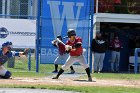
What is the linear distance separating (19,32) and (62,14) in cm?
222

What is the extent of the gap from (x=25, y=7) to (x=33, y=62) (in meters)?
5.38

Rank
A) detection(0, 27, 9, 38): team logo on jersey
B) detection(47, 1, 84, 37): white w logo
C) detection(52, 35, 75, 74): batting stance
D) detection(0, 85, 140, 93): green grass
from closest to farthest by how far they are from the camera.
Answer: detection(0, 85, 140, 93): green grass → detection(52, 35, 75, 74): batting stance → detection(47, 1, 84, 37): white w logo → detection(0, 27, 9, 38): team logo on jersey

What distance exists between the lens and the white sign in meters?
21.3

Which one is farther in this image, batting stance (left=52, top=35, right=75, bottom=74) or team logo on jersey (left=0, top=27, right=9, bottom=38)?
team logo on jersey (left=0, top=27, right=9, bottom=38)

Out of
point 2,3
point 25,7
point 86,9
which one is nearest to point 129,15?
point 86,9

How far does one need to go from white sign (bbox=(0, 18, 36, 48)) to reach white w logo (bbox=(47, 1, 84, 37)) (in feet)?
3.77

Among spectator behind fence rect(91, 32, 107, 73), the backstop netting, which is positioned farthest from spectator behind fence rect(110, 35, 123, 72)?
the backstop netting

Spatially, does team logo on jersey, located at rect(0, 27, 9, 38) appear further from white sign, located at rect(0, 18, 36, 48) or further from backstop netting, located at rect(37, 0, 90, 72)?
backstop netting, located at rect(37, 0, 90, 72)

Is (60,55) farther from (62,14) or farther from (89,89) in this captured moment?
(89,89)

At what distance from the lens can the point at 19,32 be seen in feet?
70.6

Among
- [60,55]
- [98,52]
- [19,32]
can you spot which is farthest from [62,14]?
[98,52]

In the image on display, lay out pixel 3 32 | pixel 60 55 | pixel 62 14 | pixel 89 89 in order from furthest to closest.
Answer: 1. pixel 3 32
2. pixel 62 14
3. pixel 60 55
4. pixel 89 89

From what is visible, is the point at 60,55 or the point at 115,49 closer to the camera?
the point at 60,55

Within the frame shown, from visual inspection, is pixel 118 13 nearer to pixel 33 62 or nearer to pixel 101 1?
pixel 101 1
